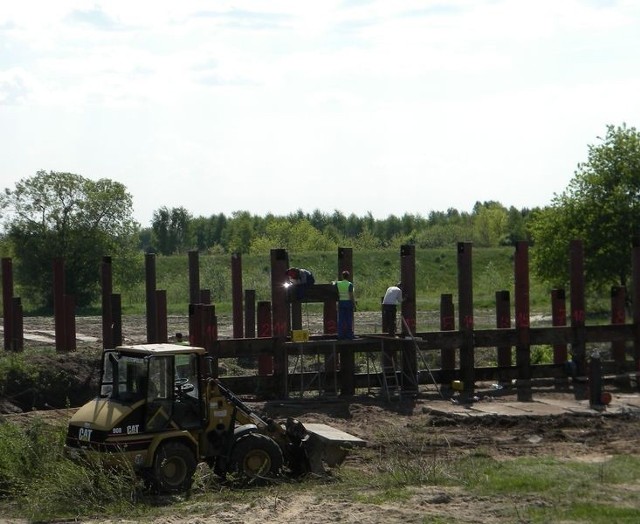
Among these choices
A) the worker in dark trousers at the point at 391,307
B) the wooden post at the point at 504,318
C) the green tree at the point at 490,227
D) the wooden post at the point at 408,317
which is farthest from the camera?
the green tree at the point at 490,227

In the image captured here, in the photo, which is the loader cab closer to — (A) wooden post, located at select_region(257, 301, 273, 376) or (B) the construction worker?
(B) the construction worker

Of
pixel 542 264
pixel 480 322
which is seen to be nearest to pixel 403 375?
pixel 542 264

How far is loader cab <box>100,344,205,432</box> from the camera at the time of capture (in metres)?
14.7

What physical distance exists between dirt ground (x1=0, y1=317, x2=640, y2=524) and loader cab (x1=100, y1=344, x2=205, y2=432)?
1.31 metres

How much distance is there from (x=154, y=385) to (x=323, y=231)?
82.9 meters

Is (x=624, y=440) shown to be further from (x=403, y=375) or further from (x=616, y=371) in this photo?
(x=616, y=371)

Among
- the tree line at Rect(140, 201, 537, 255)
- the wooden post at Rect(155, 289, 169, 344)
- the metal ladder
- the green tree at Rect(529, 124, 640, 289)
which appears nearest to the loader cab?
the metal ladder

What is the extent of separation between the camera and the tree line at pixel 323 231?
248ft

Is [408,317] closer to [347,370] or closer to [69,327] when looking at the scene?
[347,370]

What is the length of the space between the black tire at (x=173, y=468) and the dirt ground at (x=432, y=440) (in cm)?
71

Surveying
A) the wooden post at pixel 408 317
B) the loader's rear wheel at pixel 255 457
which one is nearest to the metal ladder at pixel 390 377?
the wooden post at pixel 408 317

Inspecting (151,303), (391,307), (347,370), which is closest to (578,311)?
(391,307)

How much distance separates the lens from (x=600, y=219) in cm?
3606

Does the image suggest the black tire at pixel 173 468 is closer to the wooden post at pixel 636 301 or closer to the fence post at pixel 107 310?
the fence post at pixel 107 310
